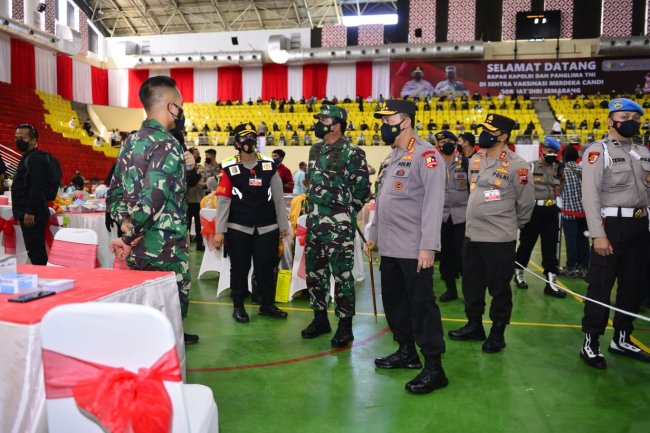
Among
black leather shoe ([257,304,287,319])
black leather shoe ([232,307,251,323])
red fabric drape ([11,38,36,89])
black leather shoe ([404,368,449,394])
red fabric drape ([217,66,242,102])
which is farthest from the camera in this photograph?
red fabric drape ([217,66,242,102])

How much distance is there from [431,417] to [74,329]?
1.90 meters

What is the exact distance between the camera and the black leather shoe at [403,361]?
3301 millimetres

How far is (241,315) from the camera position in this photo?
437 centimetres

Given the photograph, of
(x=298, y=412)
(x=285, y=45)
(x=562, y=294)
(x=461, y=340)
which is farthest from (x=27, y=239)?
(x=285, y=45)

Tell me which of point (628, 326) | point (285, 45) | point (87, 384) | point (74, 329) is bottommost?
point (628, 326)

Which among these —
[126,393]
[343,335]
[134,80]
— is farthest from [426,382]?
[134,80]

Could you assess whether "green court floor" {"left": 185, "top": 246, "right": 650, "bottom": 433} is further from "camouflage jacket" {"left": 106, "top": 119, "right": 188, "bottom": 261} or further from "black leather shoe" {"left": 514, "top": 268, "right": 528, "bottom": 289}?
"black leather shoe" {"left": 514, "top": 268, "right": 528, "bottom": 289}

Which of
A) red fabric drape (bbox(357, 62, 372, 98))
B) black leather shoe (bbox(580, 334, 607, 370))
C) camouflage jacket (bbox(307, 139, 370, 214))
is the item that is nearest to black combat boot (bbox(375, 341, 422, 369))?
camouflage jacket (bbox(307, 139, 370, 214))

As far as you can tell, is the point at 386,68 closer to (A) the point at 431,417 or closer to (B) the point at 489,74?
(B) the point at 489,74

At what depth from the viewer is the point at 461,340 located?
12.8ft

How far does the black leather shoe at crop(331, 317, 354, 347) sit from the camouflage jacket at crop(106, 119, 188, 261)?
63.5 inches

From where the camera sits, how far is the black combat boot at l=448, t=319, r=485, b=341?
3.91m

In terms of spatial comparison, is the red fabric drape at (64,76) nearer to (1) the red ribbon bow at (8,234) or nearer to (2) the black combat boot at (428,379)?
(1) the red ribbon bow at (8,234)

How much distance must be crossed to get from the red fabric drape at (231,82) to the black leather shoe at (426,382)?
2181 cm
